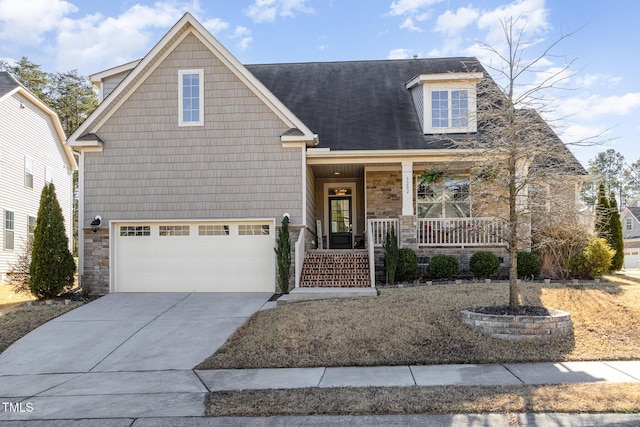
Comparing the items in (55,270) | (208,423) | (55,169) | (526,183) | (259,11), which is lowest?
(208,423)

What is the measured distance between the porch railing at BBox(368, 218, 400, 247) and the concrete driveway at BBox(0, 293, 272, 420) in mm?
3635

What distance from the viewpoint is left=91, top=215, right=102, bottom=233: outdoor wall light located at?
1380 centimetres

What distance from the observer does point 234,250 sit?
13914mm

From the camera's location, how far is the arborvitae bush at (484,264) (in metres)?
13.5

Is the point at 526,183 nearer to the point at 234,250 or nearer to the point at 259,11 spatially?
the point at 234,250

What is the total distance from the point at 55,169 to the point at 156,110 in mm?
13513

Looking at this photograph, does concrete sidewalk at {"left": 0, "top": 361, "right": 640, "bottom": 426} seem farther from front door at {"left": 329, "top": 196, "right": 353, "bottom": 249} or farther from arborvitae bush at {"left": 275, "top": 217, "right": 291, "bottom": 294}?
front door at {"left": 329, "top": 196, "right": 353, "bottom": 249}

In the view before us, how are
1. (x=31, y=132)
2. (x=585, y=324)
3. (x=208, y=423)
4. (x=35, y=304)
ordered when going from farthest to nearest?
(x=31, y=132) < (x=35, y=304) < (x=585, y=324) < (x=208, y=423)

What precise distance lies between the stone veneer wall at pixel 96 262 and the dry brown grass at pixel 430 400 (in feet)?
28.6

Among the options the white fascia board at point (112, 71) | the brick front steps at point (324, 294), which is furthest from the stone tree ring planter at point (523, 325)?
the white fascia board at point (112, 71)

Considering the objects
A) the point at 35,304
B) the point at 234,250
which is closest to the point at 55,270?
the point at 35,304

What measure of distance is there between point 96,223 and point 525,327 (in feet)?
35.8

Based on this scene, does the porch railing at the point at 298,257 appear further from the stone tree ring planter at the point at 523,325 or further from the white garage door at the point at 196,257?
the stone tree ring planter at the point at 523,325

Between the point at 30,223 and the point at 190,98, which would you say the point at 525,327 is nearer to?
the point at 190,98
